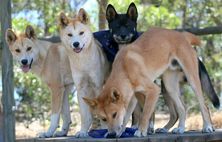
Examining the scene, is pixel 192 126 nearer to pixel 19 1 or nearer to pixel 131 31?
pixel 131 31

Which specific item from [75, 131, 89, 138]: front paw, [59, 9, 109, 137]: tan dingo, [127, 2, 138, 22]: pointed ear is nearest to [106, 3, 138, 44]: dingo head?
[127, 2, 138, 22]: pointed ear

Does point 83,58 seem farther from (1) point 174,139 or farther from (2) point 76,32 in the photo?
(1) point 174,139

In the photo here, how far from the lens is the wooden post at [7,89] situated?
7.36 meters

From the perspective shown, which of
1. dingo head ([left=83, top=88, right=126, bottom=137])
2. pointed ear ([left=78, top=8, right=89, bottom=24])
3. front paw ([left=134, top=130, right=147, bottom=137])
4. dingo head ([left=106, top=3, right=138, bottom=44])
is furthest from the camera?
dingo head ([left=106, top=3, right=138, bottom=44])

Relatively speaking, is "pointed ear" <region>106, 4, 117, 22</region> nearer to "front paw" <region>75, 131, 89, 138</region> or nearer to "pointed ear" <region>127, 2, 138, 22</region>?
"pointed ear" <region>127, 2, 138, 22</region>

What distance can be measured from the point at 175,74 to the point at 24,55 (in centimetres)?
179

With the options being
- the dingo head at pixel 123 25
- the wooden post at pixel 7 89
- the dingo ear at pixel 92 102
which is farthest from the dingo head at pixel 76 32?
the wooden post at pixel 7 89

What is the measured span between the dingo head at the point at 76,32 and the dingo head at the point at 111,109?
A: 72 centimetres

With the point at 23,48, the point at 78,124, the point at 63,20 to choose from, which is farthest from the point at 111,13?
the point at 78,124

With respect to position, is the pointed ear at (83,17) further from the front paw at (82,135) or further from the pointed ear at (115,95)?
the front paw at (82,135)

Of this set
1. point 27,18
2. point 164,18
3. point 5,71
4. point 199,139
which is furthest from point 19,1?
point 199,139

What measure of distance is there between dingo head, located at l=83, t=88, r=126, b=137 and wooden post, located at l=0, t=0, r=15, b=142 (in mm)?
2005

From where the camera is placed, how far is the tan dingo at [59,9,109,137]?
6.15 m

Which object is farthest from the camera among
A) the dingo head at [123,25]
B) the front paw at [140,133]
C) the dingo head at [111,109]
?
the dingo head at [123,25]
